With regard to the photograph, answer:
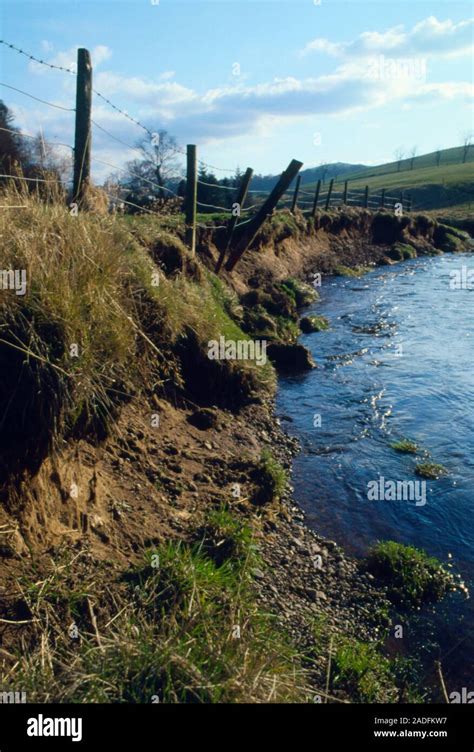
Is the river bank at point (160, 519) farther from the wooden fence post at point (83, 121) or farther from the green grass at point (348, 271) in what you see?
the green grass at point (348, 271)

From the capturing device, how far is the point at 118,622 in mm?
4066

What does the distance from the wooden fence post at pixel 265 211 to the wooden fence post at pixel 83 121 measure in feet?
22.5

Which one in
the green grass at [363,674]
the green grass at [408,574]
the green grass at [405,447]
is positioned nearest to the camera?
the green grass at [363,674]

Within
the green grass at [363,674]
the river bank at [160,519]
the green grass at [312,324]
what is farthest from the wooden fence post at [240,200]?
the green grass at [363,674]

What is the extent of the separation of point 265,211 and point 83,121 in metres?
7.34

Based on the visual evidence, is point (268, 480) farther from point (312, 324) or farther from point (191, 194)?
point (312, 324)

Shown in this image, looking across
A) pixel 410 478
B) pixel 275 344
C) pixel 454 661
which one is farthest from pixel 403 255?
pixel 454 661

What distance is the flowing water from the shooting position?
629 cm

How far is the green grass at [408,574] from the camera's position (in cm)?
564

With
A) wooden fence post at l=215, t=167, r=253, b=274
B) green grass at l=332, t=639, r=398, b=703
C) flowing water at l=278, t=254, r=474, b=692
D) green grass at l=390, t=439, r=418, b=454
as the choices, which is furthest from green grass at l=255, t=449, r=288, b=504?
wooden fence post at l=215, t=167, r=253, b=274

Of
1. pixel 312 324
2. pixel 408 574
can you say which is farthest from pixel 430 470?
pixel 312 324

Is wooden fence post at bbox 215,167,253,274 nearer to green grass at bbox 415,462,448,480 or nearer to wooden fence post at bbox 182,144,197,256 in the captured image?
wooden fence post at bbox 182,144,197,256

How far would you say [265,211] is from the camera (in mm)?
14648
